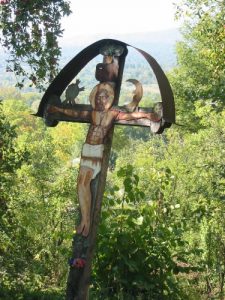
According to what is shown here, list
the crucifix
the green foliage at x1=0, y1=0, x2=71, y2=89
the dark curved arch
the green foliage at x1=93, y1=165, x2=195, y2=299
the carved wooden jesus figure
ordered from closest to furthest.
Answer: the dark curved arch, the crucifix, the carved wooden jesus figure, the green foliage at x1=93, y1=165, x2=195, y2=299, the green foliage at x1=0, y1=0, x2=71, y2=89

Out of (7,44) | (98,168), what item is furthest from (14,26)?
(98,168)

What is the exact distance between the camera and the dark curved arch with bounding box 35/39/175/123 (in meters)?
3.80

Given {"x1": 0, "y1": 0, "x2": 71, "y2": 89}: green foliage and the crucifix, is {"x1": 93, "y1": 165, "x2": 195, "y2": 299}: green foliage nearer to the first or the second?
the crucifix

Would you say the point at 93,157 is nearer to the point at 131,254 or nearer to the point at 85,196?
the point at 85,196

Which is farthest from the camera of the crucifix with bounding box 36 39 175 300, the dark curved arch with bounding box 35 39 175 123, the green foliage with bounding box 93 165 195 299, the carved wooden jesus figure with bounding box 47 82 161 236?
the green foliage with bounding box 93 165 195 299

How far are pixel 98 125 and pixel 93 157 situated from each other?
332 millimetres

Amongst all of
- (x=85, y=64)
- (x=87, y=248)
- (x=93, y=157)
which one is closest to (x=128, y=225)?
(x=87, y=248)

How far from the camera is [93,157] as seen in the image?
4.12 m

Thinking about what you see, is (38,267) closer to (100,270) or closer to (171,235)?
(100,270)

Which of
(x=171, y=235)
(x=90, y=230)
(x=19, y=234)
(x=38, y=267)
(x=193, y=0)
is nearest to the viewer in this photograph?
(x=90, y=230)

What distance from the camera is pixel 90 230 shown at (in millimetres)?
→ 4055

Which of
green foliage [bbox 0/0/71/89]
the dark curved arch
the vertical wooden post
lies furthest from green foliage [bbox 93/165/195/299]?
green foliage [bbox 0/0/71/89]

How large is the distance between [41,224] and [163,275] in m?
7.72

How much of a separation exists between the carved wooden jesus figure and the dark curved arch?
0.31m
